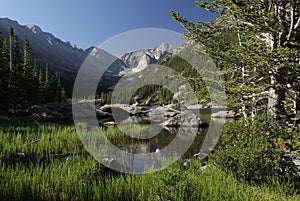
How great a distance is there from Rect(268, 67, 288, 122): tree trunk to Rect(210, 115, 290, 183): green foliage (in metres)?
1.64

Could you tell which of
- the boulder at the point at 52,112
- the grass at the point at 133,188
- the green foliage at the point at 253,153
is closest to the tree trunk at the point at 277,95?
the green foliage at the point at 253,153

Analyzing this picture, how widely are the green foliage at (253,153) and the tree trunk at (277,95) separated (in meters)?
1.64

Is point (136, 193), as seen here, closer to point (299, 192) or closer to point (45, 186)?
point (45, 186)

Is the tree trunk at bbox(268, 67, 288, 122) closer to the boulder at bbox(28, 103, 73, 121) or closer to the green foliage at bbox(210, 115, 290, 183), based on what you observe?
the green foliage at bbox(210, 115, 290, 183)

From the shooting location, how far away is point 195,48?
12312 millimetres

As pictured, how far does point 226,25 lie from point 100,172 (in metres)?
8.49

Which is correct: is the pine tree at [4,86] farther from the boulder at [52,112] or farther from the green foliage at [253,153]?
the green foliage at [253,153]

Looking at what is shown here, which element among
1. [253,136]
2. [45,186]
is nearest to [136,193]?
[45,186]

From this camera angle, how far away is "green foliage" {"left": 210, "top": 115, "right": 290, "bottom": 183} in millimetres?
6023

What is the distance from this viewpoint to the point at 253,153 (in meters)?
6.15

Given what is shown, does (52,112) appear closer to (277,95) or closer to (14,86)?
(14,86)

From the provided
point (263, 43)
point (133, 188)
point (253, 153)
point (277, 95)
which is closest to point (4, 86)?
point (133, 188)

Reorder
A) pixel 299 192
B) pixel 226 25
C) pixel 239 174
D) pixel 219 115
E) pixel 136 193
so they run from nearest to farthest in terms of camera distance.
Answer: pixel 136 193 < pixel 299 192 < pixel 239 174 < pixel 226 25 < pixel 219 115

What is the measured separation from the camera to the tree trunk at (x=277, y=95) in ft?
28.4
